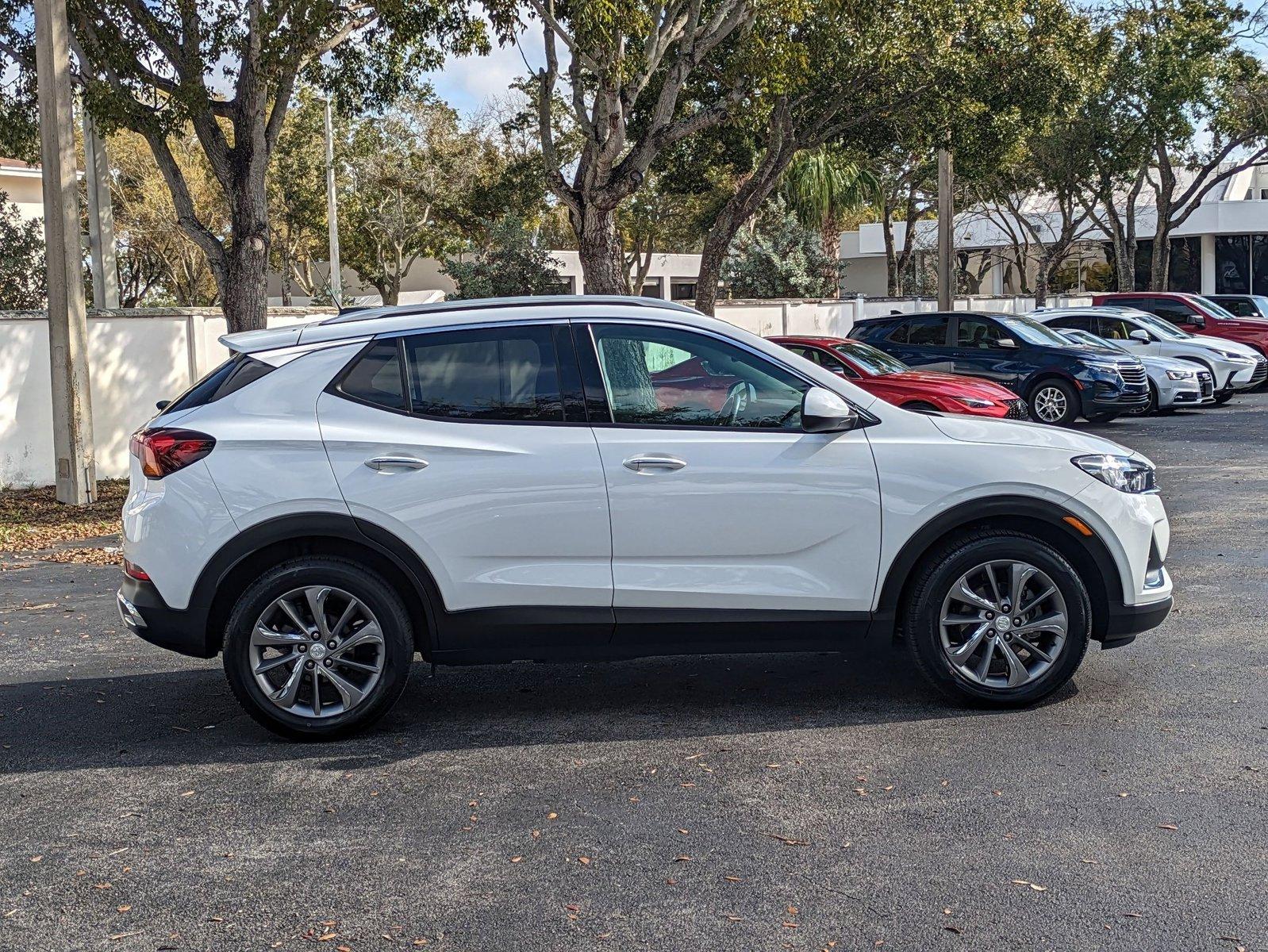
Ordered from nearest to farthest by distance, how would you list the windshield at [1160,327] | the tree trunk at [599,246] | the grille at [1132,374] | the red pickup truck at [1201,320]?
the tree trunk at [599,246], the grille at [1132,374], the windshield at [1160,327], the red pickup truck at [1201,320]

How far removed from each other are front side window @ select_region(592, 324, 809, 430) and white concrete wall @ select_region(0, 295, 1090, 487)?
1133 cm

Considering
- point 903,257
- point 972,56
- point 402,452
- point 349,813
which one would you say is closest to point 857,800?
point 349,813

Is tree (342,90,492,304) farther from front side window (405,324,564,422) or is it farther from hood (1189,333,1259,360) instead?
front side window (405,324,564,422)

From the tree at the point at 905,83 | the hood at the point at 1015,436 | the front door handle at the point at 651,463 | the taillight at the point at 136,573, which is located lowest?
the taillight at the point at 136,573

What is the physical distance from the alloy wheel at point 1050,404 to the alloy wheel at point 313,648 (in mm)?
15052

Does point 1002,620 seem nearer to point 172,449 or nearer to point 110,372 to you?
point 172,449

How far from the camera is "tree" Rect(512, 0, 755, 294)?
16.6 metres

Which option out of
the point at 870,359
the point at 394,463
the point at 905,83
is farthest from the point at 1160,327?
the point at 394,463

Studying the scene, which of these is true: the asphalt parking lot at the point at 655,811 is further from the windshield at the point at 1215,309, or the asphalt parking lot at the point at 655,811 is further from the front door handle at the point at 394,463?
the windshield at the point at 1215,309

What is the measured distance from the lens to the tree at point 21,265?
81.6ft

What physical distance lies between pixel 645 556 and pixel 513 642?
0.66m

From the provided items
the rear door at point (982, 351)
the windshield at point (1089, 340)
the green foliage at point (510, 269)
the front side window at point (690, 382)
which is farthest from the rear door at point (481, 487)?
the green foliage at point (510, 269)

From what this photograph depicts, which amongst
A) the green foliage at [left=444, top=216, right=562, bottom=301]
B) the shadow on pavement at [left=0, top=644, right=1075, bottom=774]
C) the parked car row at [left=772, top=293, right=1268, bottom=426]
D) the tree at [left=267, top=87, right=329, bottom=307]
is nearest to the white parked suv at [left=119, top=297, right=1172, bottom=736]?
the shadow on pavement at [left=0, top=644, right=1075, bottom=774]

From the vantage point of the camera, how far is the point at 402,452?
5859 mm
